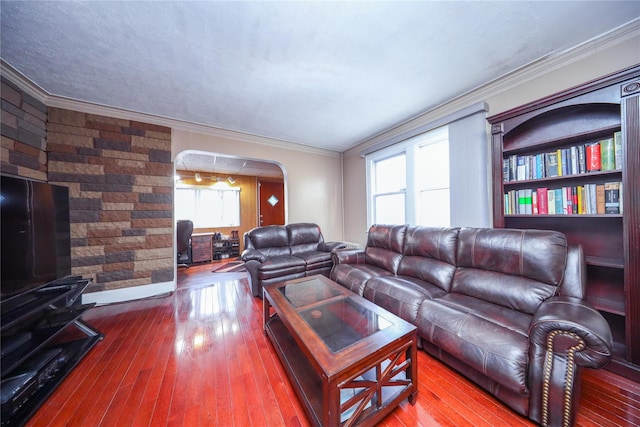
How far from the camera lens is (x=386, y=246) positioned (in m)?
2.71

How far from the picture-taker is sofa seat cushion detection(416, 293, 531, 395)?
1.11m

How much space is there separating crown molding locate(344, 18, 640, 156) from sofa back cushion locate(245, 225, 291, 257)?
253 cm

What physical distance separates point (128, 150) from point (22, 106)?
858mm

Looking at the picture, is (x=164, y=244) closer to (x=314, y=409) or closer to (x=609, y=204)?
(x=314, y=409)

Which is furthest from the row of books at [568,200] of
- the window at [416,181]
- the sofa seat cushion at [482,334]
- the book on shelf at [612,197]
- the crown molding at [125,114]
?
the crown molding at [125,114]

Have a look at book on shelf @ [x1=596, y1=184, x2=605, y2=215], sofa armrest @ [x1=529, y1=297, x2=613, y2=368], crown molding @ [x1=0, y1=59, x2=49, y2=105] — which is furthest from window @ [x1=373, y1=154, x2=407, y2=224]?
crown molding @ [x1=0, y1=59, x2=49, y2=105]

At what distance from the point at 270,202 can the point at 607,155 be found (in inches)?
251

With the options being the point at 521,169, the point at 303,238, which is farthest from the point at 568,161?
the point at 303,238

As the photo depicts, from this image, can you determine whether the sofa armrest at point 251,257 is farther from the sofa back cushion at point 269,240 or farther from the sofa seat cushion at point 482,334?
the sofa seat cushion at point 482,334

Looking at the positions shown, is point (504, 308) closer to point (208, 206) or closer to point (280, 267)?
point (280, 267)

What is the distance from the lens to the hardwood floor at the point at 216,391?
1.16 meters

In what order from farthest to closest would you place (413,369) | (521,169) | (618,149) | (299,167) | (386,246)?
(299,167), (386,246), (521,169), (618,149), (413,369)

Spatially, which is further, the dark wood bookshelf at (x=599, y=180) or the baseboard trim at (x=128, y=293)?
the baseboard trim at (x=128, y=293)

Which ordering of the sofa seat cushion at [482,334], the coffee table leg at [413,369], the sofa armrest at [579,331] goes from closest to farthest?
1. the sofa armrest at [579,331]
2. the sofa seat cushion at [482,334]
3. the coffee table leg at [413,369]
